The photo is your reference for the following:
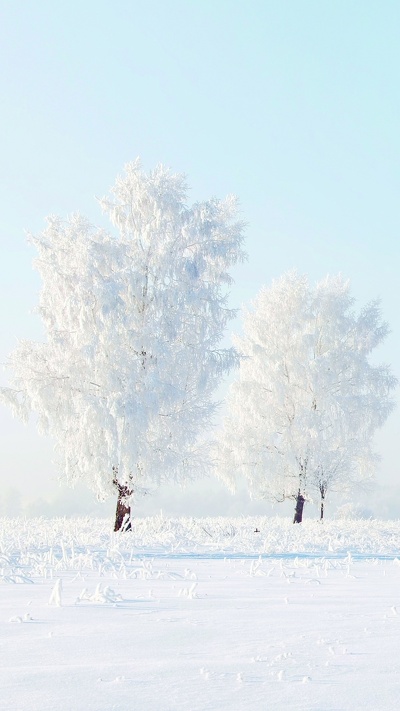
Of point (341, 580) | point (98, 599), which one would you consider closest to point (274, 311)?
point (341, 580)

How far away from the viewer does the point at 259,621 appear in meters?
4.04

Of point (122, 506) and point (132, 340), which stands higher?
point (132, 340)

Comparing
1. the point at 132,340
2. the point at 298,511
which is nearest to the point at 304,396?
the point at 298,511

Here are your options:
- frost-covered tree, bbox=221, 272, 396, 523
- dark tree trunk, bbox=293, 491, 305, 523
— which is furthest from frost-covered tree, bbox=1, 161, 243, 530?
dark tree trunk, bbox=293, 491, 305, 523

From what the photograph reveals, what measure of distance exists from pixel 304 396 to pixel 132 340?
864 cm

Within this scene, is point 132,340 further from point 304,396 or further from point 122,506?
point 304,396

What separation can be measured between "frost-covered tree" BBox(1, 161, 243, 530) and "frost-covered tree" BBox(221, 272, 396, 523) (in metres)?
4.73

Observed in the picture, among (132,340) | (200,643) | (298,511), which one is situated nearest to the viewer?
(200,643)

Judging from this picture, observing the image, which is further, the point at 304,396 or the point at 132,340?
the point at 304,396

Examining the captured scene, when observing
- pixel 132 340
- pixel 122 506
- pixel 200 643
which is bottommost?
pixel 200 643

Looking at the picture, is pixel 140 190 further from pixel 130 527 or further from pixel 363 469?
pixel 363 469

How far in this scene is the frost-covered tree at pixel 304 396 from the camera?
2486cm

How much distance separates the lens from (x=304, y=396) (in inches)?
998

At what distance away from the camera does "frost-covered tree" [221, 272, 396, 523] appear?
2486 centimetres
